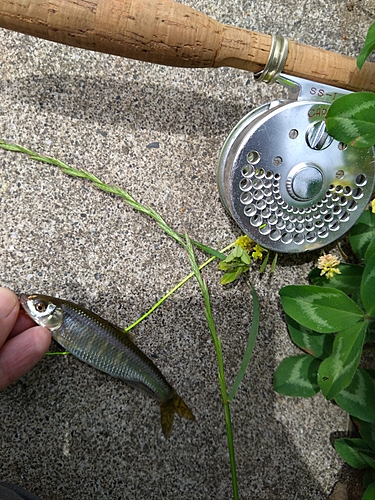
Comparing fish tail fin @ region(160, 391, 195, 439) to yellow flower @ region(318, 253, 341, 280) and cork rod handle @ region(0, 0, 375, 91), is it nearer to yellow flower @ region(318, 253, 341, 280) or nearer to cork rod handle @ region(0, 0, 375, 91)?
yellow flower @ region(318, 253, 341, 280)

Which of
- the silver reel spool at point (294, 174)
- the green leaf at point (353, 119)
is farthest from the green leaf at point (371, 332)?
the green leaf at point (353, 119)

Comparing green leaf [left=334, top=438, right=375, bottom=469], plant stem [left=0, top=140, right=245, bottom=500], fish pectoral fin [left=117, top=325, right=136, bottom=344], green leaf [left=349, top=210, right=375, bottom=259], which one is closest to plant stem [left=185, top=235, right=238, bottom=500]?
plant stem [left=0, top=140, right=245, bottom=500]

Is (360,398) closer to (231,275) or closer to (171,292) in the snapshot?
(231,275)

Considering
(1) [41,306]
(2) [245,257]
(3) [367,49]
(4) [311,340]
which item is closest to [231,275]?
(2) [245,257]

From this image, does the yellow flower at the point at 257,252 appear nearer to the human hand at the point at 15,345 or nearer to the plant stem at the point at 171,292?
the plant stem at the point at 171,292

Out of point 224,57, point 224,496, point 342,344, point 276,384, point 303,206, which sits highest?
point 224,57

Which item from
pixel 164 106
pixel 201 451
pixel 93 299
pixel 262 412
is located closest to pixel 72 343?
pixel 93 299

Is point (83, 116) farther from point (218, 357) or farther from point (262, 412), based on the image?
point (262, 412)

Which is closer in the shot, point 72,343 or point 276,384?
point 72,343
